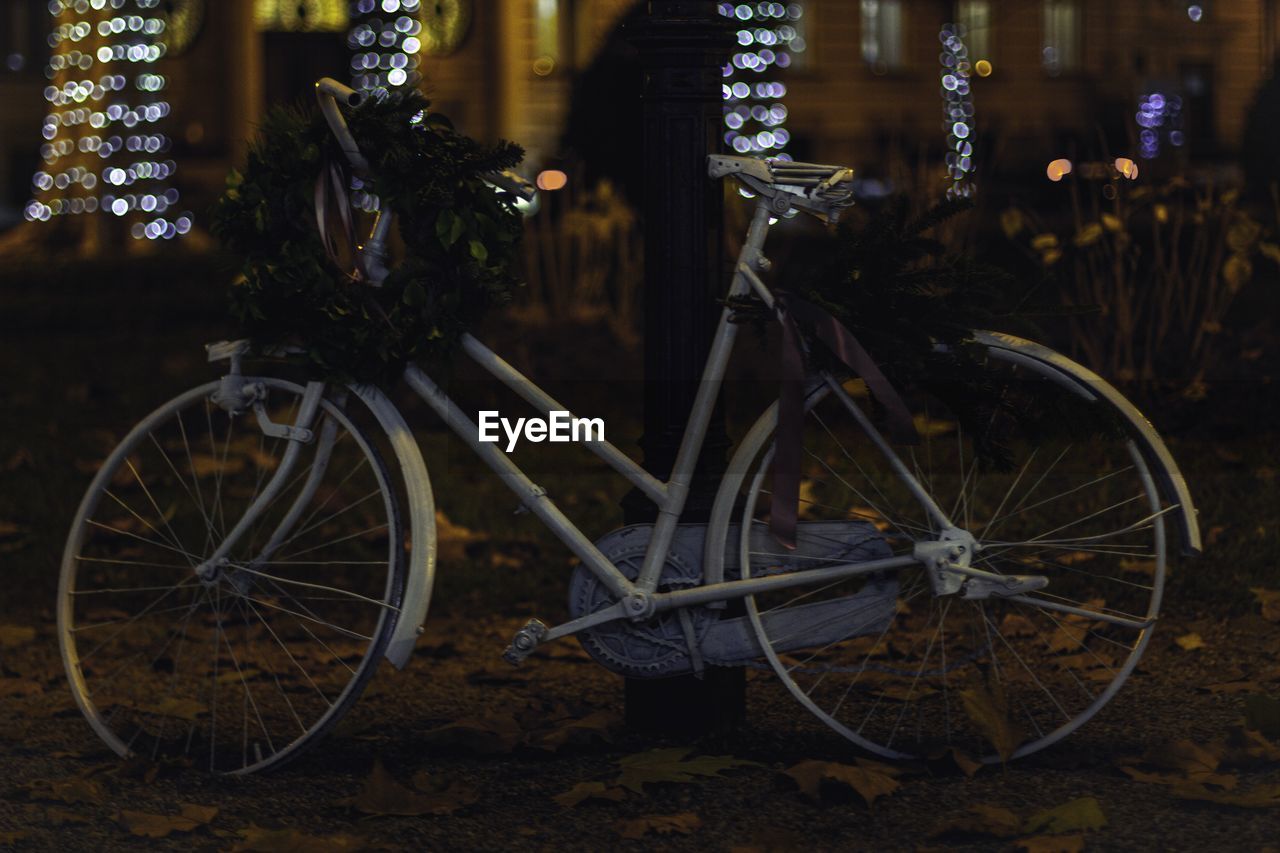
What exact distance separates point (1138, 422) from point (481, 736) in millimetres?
1554

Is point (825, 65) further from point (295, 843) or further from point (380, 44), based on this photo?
point (295, 843)

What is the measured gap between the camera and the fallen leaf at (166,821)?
3697 millimetres

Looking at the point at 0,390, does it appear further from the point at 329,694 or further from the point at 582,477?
the point at 329,694

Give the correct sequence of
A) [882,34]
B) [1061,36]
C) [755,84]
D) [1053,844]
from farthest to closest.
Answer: [1061,36], [882,34], [755,84], [1053,844]

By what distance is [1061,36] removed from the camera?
3083 centimetres

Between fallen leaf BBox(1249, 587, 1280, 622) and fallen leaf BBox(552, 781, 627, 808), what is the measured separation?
2.09 metres

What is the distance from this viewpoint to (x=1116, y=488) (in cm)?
616

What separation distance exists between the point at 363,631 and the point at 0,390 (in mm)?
4600

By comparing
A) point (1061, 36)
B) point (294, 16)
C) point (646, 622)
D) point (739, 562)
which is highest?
point (294, 16)

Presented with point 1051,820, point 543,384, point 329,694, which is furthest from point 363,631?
point 543,384

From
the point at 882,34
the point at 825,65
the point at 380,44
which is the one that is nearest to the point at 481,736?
the point at 380,44

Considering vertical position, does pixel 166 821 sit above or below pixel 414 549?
below

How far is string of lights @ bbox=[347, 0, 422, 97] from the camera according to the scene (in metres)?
16.0

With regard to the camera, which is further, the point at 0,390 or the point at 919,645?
the point at 0,390
